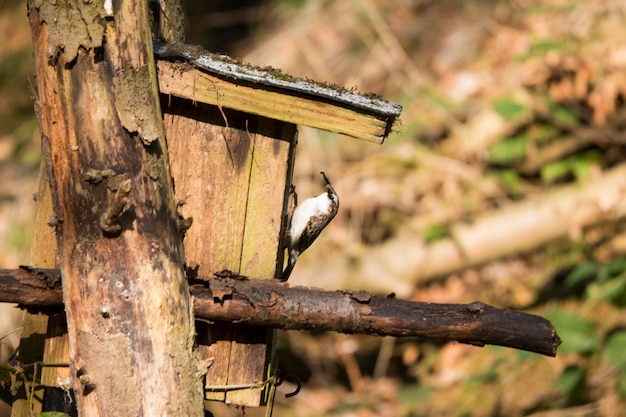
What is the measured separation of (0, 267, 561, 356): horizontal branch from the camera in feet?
7.00

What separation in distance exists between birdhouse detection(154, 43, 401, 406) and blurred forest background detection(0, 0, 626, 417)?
2.97m

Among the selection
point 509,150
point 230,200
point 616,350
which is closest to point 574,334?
point 616,350

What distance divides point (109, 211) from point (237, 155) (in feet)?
1.71

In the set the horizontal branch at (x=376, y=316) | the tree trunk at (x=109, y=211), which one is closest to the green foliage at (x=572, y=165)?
the horizontal branch at (x=376, y=316)

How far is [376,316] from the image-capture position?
2.19 metres

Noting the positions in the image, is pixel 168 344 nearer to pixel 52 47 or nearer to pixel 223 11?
pixel 52 47

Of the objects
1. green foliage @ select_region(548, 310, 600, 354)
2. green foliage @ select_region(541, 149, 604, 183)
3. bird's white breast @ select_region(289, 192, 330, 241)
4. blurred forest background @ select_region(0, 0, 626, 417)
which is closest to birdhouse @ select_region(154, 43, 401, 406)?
bird's white breast @ select_region(289, 192, 330, 241)

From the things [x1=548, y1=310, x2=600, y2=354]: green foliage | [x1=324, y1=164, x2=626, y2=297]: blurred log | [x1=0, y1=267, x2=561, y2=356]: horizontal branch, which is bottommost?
[x1=0, y1=267, x2=561, y2=356]: horizontal branch

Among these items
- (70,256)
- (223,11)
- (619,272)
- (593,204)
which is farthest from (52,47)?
(223,11)

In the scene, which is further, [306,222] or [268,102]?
[306,222]

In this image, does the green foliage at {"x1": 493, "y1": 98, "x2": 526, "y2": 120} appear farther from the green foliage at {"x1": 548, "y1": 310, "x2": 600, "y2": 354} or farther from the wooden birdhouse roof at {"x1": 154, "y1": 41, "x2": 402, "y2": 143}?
the wooden birdhouse roof at {"x1": 154, "y1": 41, "x2": 402, "y2": 143}

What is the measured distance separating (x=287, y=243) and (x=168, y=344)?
856 millimetres

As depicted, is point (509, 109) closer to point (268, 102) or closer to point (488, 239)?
point (488, 239)

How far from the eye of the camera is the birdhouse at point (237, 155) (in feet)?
7.14
